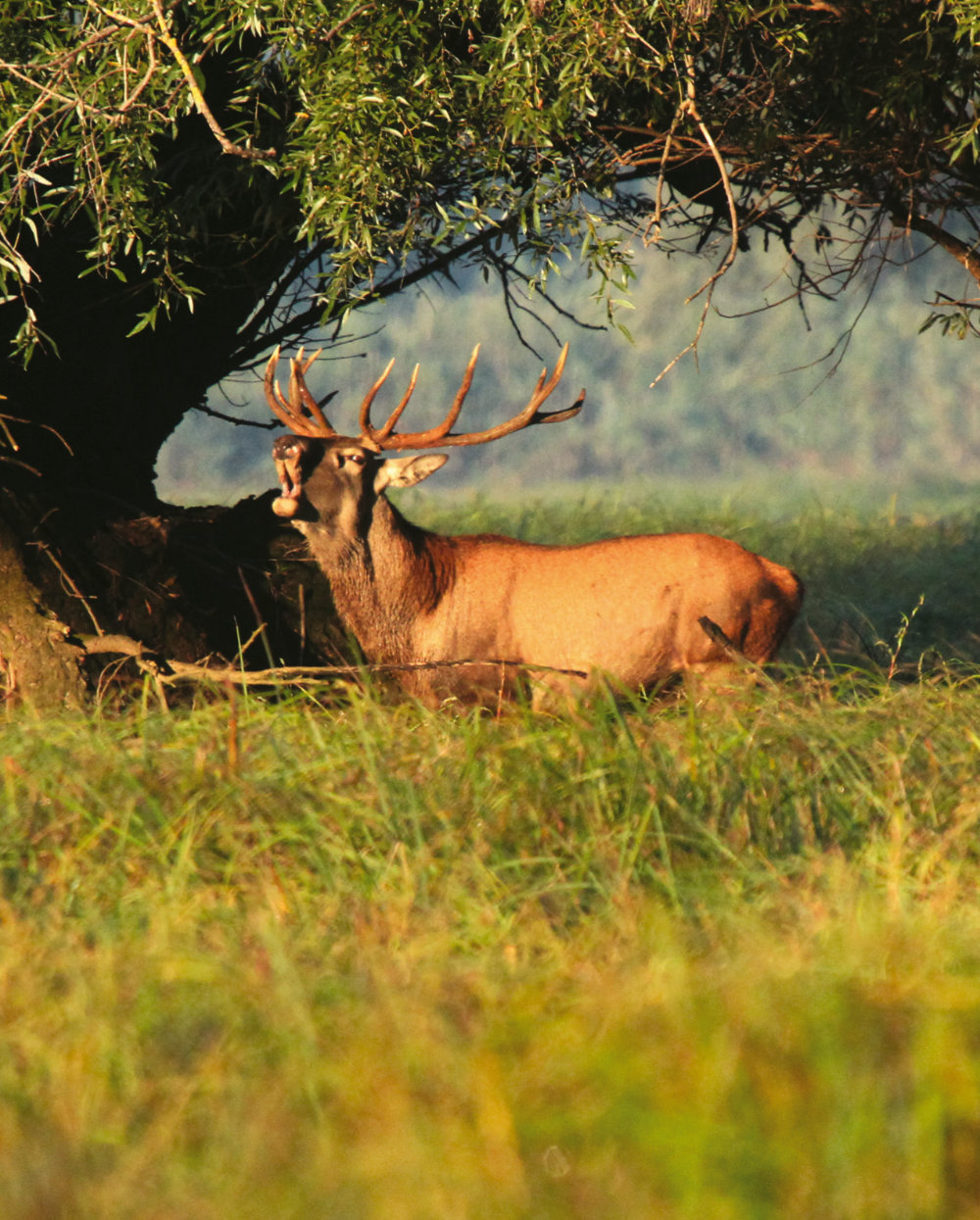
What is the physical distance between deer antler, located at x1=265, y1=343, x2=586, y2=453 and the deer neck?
31cm

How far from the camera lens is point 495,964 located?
2965 millimetres

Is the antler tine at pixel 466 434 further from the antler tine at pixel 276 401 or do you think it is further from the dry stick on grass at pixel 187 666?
the dry stick on grass at pixel 187 666

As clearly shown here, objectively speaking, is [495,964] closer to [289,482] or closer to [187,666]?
[187,666]

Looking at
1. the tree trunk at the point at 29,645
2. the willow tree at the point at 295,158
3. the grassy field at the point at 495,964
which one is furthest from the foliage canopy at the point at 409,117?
the grassy field at the point at 495,964

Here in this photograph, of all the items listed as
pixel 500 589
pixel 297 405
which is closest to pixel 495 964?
pixel 500 589

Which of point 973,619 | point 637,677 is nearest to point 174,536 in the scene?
point 637,677

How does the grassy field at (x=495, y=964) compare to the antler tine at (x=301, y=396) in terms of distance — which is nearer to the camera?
the grassy field at (x=495, y=964)

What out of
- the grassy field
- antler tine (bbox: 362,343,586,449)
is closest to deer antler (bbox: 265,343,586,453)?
antler tine (bbox: 362,343,586,449)

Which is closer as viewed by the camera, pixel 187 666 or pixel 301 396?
pixel 187 666

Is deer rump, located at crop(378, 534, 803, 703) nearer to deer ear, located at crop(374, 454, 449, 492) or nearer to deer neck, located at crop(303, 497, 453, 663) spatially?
deer neck, located at crop(303, 497, 453, 663)

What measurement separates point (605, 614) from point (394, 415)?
138 centimetres

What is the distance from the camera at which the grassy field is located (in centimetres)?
212

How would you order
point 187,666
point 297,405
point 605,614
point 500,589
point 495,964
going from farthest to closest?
point 297,405 → point 500,589 → point 605,614 → point 187,666 → point 495,964

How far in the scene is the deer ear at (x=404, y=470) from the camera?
20.8 feet
